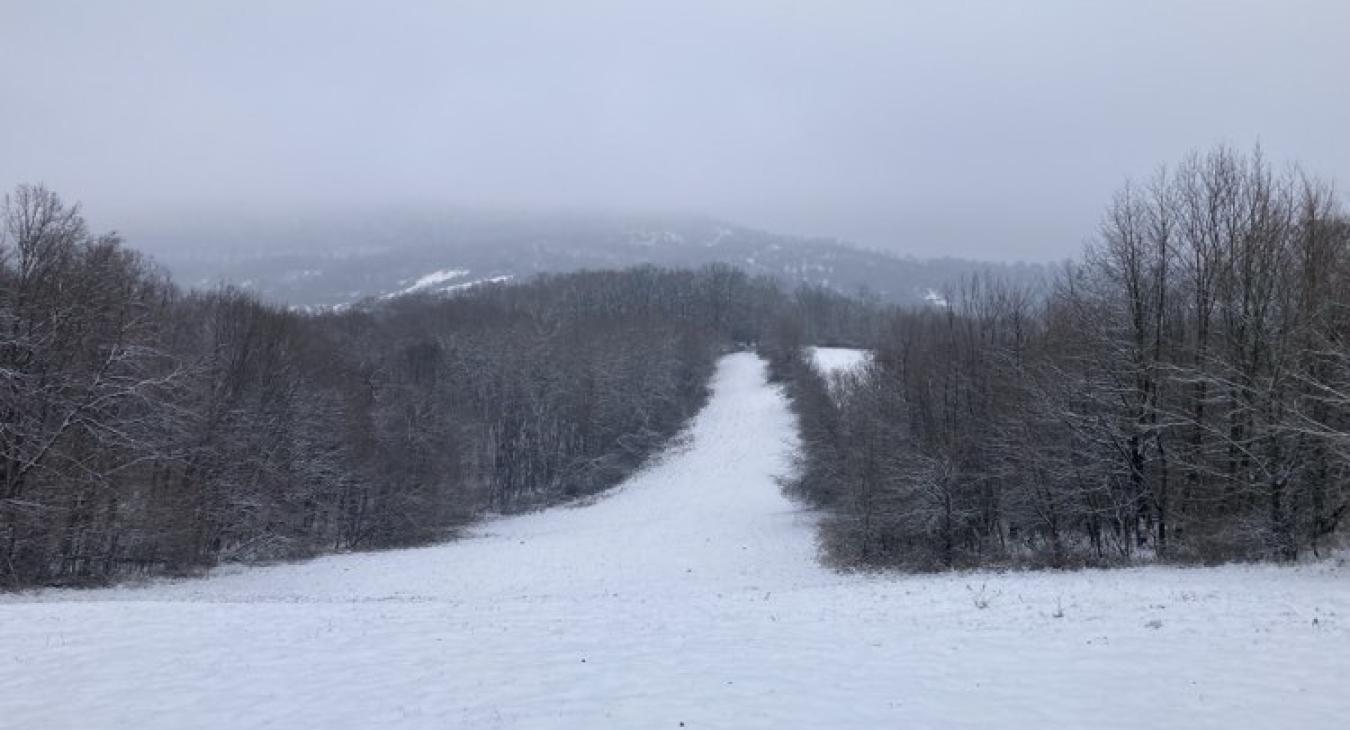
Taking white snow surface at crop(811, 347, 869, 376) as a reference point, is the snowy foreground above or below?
below

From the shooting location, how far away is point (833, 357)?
354ft

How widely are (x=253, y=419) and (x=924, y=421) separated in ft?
109

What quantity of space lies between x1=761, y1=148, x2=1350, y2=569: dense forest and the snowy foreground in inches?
157

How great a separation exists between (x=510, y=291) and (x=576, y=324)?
40.6m

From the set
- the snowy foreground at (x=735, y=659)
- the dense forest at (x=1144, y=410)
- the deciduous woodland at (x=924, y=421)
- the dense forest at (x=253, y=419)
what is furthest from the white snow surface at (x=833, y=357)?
the snowy foreground at (x=735, y=659)

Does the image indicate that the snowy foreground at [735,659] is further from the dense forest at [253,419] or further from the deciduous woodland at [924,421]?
the dense forest at [253,419]

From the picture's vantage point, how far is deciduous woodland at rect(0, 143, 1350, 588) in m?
20.8

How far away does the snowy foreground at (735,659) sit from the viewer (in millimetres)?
8883

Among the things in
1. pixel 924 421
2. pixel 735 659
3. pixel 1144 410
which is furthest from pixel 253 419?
pixel 1144 410

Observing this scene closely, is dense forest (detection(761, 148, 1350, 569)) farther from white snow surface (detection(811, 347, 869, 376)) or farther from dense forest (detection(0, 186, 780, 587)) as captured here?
white snow surface (detection(811, 347, 869, 376))

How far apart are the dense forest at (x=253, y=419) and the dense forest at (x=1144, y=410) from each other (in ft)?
91.5

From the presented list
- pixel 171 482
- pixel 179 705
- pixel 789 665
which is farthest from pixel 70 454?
pixel 789 665

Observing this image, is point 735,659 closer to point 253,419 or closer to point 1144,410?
point 1144,410

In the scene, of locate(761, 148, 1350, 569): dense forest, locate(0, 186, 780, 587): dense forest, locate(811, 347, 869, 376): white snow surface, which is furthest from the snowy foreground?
locate(811, 347, 869, 376): white snow surface
